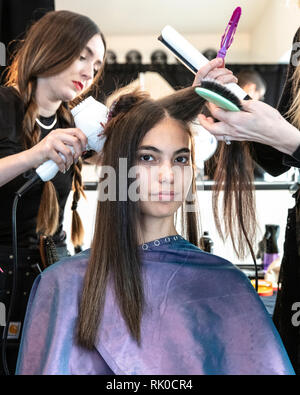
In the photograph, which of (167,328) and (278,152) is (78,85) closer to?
(278,152)

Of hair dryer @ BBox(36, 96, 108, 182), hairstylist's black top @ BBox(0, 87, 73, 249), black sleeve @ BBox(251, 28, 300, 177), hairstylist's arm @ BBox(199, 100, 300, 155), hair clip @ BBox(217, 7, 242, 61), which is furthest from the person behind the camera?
hairstylist's black top @ BBox(0, 87, 73, 249)

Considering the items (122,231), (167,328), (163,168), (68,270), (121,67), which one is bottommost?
(167,328)

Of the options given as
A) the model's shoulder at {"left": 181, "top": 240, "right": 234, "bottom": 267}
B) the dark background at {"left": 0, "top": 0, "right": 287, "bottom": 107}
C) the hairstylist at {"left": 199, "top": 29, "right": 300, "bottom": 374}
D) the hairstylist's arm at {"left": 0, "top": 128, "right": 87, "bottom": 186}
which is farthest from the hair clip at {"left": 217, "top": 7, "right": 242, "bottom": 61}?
the dark background at {"left": 0, "top": 0, "right": 287, "bottom": 107}

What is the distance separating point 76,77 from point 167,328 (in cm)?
82

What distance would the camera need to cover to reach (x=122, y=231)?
127 centimetres

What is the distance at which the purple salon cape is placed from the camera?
1.19m

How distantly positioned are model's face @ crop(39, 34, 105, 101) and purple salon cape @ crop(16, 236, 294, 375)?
21.4 inches

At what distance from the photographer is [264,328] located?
4.03ft

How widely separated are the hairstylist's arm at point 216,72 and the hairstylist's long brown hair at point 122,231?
174 millimetres

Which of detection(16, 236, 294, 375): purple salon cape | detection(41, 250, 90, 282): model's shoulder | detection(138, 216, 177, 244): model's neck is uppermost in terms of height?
detection(138, 216, 177, 244): model's neck

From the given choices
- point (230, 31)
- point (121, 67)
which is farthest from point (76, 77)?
point (121, 67)

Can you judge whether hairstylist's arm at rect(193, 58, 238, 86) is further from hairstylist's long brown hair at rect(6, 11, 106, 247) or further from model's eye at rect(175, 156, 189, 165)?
hairstylist's long brown hair at rect(6, 11, 106, 247)

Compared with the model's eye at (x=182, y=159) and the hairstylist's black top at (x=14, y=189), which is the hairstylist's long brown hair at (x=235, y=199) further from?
the hairstylist's black top at (x=14, y=189)

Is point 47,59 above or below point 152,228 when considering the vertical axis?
above
